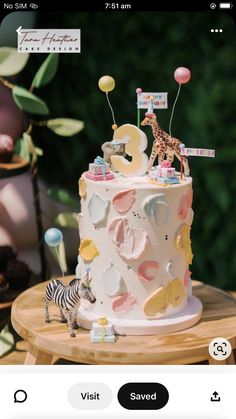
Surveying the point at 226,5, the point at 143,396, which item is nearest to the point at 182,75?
the point at 226,5

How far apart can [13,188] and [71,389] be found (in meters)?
0.42

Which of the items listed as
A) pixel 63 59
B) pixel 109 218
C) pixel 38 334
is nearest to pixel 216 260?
pixel 109 218

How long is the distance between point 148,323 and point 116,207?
0.23 metres

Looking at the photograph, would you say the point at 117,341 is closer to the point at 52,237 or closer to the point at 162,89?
the point at 52,237

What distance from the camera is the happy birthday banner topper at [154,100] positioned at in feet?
4.06

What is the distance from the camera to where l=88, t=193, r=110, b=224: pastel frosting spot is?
51.2 inches

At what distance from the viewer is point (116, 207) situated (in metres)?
1.29

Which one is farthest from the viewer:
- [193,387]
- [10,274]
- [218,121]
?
[10,274]

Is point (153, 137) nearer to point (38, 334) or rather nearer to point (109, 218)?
point (109, 218)

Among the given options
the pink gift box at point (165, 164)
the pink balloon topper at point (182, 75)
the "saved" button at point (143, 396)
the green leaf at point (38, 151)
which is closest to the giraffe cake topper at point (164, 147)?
the pink gift box at point (165, 164)

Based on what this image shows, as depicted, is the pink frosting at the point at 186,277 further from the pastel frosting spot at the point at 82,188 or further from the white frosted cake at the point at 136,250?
the pastel frosting spot at the point at 82,188

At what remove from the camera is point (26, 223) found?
1.31 meters

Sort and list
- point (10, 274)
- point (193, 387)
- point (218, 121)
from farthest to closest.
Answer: point (10, 274), point (218, 121), point (193, 387)

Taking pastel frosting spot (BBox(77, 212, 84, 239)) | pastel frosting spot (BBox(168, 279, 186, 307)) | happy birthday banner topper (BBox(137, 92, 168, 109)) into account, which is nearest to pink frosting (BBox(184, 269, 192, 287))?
pastel frosting spot (BBox(168, 279, 186, 307))
